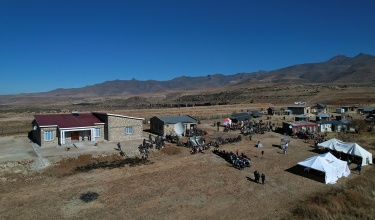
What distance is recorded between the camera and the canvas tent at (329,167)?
2036cm

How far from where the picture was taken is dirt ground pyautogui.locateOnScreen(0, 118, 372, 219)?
15.6 m

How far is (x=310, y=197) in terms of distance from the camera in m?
17.7

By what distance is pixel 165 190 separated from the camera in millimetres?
18719

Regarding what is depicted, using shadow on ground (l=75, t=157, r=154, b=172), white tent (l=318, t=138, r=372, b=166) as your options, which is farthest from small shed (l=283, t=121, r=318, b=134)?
shadow on ground (l=75, t=157, r=154, b=172)

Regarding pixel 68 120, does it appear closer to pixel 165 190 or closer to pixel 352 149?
pixel 165 190

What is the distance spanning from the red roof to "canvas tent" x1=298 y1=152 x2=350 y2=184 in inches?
883

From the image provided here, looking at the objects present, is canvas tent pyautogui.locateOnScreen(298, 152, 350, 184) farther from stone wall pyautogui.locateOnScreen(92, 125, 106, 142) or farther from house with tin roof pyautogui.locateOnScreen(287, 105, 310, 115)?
house with tin roof pyautogui.locateOnScreen(287, 105, 310, 115)

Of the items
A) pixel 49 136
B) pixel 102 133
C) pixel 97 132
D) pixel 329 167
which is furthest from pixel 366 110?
pixel 49 136

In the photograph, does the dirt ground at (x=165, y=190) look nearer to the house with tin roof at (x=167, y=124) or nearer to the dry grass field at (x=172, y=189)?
the dry grass field at (x=172, y=189)

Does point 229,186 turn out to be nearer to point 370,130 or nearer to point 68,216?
point 68,216

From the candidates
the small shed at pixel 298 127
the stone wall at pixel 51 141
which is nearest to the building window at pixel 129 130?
the stone wall at pixel 51 141

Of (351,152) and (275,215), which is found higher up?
(351,152)

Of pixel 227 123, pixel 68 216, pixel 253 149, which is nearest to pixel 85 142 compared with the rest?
pixel 68 216

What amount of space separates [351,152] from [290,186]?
921cm
